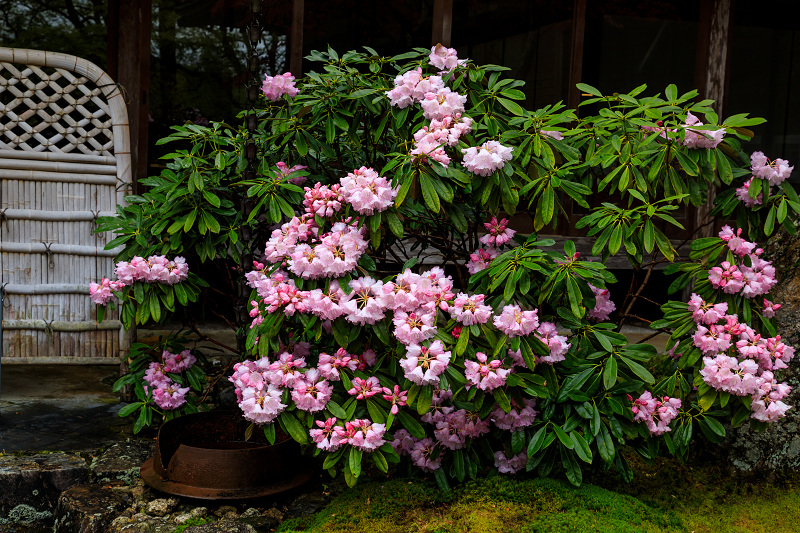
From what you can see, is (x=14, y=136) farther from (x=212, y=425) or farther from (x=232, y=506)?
(x=232, y=506)

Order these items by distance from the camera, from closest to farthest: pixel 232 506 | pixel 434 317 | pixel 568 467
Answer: pixel 434 317
pixel 568 467
pixel 232 506

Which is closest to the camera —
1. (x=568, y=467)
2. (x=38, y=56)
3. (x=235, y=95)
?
(x=568, y=467)

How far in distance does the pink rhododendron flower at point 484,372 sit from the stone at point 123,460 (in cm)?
144

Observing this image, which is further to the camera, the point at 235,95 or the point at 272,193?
the point at 235,95

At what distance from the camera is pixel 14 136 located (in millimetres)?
3494

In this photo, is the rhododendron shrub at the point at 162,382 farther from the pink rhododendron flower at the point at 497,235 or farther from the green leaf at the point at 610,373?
the green leaf at the point at 610,373

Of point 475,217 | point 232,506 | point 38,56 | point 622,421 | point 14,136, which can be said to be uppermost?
point 38,56

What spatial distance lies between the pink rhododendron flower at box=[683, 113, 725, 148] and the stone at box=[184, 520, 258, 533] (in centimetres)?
200

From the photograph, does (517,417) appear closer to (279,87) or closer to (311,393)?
(311,393)

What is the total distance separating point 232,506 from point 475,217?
139 centimetres

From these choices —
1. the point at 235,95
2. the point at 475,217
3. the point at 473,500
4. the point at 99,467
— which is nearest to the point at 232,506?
the point at 99,467

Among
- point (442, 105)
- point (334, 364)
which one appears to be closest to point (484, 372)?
point (334, 364)

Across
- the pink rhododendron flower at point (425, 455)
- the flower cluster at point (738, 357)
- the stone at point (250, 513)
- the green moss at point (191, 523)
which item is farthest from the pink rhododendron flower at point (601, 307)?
the green moss at point (191, 523)

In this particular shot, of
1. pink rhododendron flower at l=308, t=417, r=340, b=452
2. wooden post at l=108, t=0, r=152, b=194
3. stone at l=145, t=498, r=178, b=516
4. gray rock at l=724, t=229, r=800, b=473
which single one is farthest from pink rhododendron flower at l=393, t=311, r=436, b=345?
wooden post at l=108, t=0, r=152, b=194
